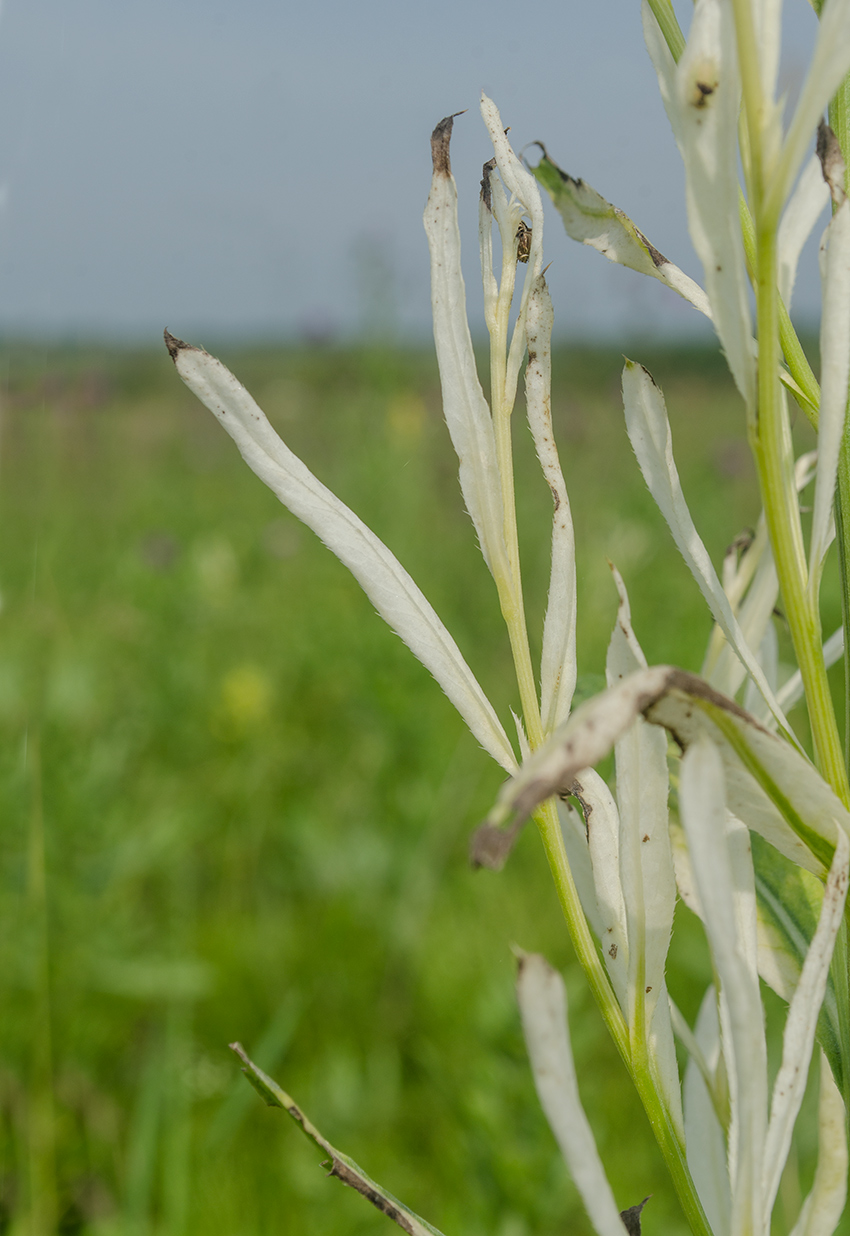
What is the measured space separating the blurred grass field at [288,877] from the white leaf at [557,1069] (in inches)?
7.8

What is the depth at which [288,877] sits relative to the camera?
1.77 m

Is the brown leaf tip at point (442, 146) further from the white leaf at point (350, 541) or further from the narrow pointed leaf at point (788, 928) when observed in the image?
the narrow pointed leaf at point (788, 928)

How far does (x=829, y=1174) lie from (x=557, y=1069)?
146 millimetres

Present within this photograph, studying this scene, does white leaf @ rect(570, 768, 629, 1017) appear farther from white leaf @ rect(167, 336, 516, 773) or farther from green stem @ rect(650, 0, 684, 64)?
green stem @ rect(650, 0, 684, 64)

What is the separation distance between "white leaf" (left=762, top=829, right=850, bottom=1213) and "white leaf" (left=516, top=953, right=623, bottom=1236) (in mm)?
52

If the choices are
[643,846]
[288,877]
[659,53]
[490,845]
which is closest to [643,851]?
[643,846]

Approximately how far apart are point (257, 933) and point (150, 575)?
0.72m

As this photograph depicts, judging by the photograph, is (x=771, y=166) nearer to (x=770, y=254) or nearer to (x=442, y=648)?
(x=770, y=254)

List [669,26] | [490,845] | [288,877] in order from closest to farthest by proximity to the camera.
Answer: [490,845] < [669,26] < [288,877]

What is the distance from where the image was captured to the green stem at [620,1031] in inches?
10.4

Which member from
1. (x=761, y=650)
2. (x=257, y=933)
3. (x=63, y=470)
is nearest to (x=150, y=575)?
(x=257, y=933)

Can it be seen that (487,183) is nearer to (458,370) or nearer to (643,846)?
(458,370)

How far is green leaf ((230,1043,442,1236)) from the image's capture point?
272 mm

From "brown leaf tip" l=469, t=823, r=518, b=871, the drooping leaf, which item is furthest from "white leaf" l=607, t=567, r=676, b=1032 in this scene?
"brown leaf tip" l=469, t=823, r=518, b=871
